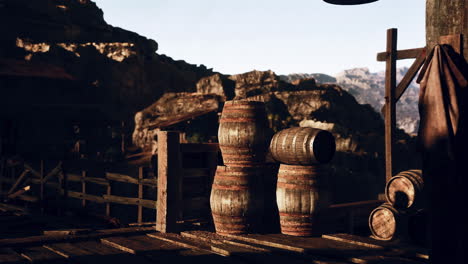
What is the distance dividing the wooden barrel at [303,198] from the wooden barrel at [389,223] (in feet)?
3.01

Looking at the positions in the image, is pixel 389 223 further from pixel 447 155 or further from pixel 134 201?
pixel 447 155

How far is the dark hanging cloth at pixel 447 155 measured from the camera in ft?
11.3

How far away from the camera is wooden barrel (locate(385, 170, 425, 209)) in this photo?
838cm

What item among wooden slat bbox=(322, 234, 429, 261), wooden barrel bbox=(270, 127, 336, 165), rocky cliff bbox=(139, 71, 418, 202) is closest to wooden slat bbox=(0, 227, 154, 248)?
wooden barrel bbox=(270, 127, 336, 165)

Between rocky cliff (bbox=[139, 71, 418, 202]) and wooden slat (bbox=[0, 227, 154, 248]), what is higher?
rocky cliff (bbox=[139, 71, 418, 202])

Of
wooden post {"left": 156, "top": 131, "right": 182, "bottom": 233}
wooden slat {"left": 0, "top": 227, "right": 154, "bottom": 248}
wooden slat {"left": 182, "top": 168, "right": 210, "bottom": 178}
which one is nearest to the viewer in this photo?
wooden slat {"left": 0, "top": 227, "right": 154, "bottom": 248}

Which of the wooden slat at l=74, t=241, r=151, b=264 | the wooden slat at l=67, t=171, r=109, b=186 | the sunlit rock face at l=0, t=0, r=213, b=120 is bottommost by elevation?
the wooden slat at l=74, t=241, r=151, b=264

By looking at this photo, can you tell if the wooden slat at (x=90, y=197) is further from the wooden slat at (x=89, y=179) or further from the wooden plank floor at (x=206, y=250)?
the wooden plank floor at (x=206, y=250)

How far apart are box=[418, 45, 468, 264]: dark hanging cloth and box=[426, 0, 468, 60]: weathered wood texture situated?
0.12m

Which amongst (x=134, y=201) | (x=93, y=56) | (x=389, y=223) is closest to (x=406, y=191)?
(x=389, y=223)

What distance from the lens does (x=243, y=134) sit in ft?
27.8

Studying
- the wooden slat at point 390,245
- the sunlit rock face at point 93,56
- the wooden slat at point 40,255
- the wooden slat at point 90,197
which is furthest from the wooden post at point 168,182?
the sunlit rock face at point 93,56

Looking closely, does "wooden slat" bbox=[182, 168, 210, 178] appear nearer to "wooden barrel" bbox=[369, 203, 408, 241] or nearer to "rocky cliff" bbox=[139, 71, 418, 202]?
"wooden barrel" bbox=[369, 203, 408, 241]

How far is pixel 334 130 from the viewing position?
1069 inches
